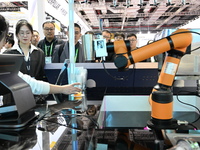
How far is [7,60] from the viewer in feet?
2.31

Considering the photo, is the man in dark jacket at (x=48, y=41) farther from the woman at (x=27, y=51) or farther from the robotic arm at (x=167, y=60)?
the robotic arm at (x=167, y=60)

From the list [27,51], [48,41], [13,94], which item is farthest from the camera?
[48,41]

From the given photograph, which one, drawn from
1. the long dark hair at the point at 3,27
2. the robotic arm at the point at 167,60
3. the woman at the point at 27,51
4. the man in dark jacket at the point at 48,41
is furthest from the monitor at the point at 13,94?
the man in dark jacket at the point at 48,41

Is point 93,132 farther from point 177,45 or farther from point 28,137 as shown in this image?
point 177,45

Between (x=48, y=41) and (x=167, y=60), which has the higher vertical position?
(x=48, y=41)

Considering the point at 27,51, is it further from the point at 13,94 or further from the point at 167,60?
the point at 167,60

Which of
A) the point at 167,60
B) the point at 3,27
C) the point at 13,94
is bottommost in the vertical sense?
the point at 13,94

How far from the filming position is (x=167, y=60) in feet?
2.42

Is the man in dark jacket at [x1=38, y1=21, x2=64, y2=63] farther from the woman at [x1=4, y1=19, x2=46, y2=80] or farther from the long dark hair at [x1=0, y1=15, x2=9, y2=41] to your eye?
the long dark hair at [x1=0, y1=15, x2=9, y2=41]

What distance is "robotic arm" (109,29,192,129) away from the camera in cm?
68

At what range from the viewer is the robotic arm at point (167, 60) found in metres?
0.68

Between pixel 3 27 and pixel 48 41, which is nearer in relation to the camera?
pixel 3 27

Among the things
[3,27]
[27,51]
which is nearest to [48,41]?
[27,51]

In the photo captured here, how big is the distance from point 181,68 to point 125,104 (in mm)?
514
